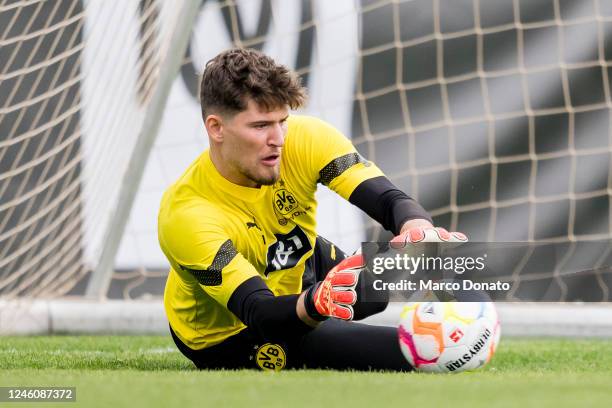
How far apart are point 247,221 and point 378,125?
301 centimetres

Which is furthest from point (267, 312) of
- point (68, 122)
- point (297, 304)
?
point (68, 122)

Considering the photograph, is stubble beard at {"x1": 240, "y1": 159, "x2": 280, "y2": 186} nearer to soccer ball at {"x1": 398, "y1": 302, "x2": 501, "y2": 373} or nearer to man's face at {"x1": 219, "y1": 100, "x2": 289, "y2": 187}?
man's face at {"x1": 219, "y1": 100, "x2": 289, "y2": 187}

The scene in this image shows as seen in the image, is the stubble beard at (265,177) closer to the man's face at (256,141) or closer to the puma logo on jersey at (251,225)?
the man's face at (256,141)

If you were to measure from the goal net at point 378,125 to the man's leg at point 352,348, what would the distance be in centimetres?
243

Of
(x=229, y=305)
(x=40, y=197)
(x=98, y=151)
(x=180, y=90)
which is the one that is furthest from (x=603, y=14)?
(x=229, y=305)

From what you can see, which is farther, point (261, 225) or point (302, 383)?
point (261, 225)

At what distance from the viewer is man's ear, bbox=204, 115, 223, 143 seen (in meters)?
3.88

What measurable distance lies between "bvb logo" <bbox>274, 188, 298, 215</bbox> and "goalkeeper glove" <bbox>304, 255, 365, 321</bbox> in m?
0.59

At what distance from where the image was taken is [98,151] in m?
6.28

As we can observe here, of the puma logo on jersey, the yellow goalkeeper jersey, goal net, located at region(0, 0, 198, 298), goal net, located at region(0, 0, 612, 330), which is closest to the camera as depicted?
the yellow goalkeeper jersey

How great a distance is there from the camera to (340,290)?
3359 mm

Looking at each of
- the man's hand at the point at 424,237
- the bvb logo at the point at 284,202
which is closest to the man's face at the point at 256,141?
the bvb logo at the point at 284,202

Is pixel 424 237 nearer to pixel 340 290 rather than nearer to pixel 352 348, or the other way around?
pixel 340 290

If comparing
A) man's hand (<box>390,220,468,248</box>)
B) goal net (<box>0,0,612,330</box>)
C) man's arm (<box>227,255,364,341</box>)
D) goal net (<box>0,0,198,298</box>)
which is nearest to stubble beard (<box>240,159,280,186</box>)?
man's arm (<box>227,255,364,341</box>)
